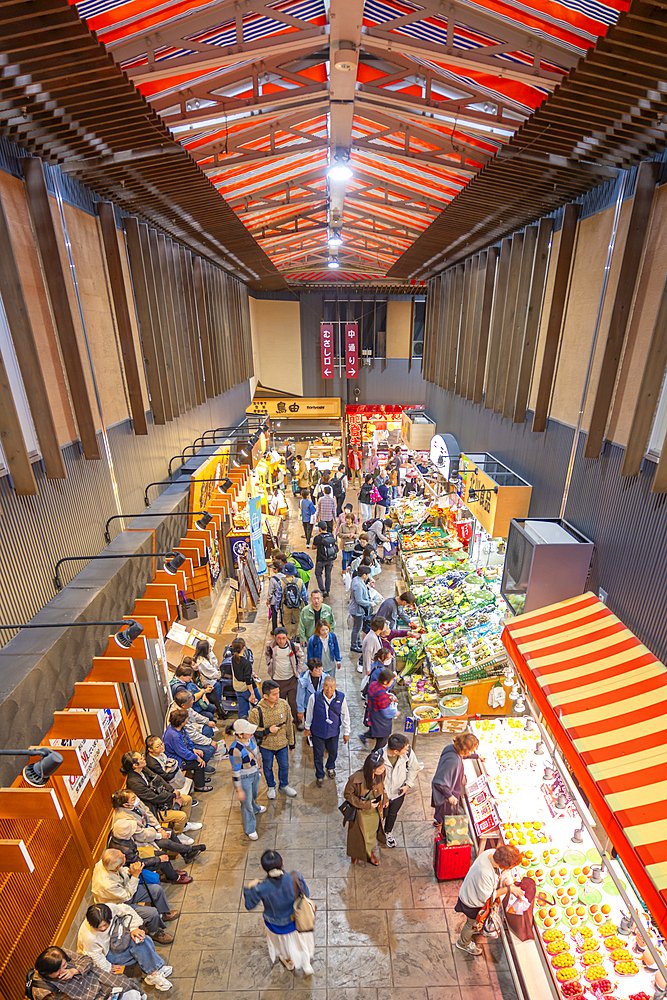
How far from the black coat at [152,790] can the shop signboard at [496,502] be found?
5.08 meters

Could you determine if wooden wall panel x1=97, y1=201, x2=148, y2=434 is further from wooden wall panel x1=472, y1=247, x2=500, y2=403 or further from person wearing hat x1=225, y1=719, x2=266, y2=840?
wooden wall panel x1=472, y1=247, x2=500, y2=403

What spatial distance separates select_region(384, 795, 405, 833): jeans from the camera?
4.85 metres

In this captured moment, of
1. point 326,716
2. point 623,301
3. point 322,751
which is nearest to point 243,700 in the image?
point 322,751

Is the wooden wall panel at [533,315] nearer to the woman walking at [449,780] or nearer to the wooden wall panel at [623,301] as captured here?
the wooden wall panel at [623,301]

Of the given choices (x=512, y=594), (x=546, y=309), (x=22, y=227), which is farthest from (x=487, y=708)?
(x=22, y=227)

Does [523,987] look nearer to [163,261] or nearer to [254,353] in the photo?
[163,261]

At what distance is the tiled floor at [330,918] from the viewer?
3.95 m

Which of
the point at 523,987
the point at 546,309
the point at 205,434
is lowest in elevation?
the point at 523,987

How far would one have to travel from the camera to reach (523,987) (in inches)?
142

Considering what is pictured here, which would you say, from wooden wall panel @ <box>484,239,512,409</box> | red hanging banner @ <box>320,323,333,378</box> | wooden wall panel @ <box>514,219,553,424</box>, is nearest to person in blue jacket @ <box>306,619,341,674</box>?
wooden wall panel @ <box>514,219,553,424</box>

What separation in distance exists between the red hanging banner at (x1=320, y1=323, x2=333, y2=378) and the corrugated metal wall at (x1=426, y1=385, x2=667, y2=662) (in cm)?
1359

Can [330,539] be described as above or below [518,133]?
below

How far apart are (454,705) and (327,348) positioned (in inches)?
643

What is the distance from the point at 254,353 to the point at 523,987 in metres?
18.5
